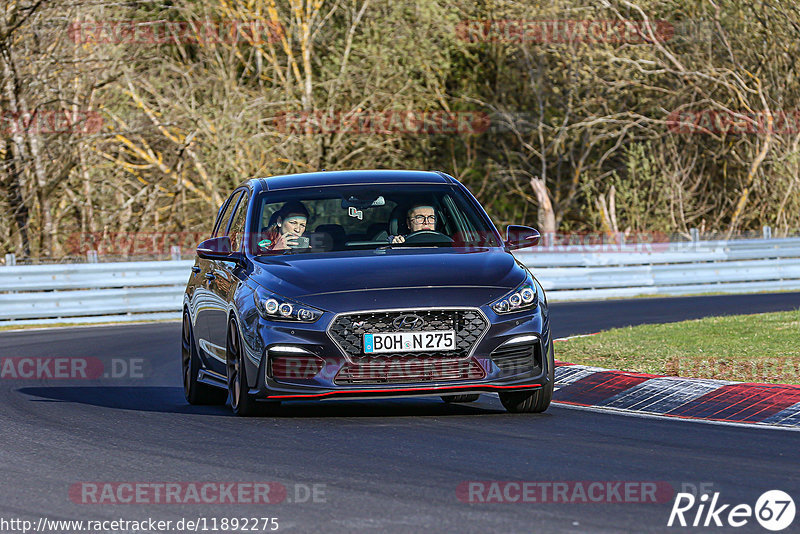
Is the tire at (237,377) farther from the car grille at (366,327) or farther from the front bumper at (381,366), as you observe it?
the car grille at (366,327)

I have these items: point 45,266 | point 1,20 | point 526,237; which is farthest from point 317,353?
point 1,20

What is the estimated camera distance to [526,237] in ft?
34.1

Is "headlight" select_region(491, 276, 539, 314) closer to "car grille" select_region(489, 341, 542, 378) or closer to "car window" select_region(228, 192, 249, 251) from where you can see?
"car grille" select_region(489, 341, 542, 378)

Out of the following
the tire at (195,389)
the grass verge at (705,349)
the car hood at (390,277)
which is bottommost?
the grass verge at (705,349)

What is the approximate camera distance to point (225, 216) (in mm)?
12125

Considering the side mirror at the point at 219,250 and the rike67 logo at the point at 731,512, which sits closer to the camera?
the rike67 logo at the point at 731,512

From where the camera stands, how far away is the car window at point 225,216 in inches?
468

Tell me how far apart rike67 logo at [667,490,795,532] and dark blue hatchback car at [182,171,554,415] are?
2948 millimetres

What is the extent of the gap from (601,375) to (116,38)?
66.8 feet

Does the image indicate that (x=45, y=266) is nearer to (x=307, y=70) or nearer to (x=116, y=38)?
(x=116, y=38)

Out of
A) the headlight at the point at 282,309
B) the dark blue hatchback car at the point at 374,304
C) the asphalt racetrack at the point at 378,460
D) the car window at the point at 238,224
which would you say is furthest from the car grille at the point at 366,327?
the car window at the point at 238,224

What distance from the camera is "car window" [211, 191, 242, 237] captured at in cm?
1188

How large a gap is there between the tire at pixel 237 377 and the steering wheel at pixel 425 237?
1420 millimetres

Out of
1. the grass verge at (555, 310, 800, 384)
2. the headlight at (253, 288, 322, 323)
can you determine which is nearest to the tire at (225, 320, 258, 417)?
the headlight at (253, 288, 322, 323)
